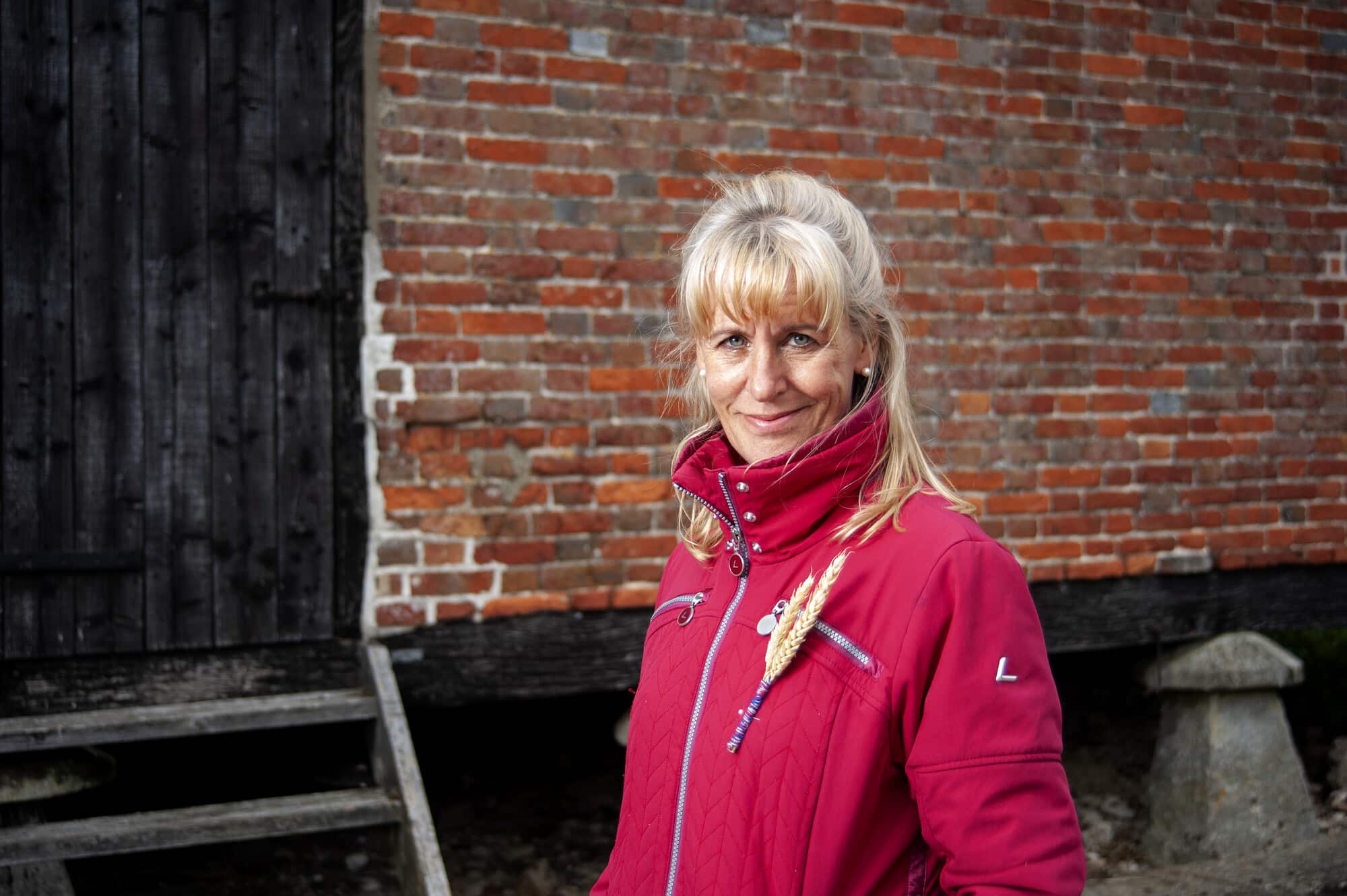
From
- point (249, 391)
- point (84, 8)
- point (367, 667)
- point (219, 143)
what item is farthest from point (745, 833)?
point (84, 8)

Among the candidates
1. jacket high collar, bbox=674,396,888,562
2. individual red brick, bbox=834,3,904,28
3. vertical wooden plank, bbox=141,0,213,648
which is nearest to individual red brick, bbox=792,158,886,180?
individual red brick, bbox=834,3,904,28

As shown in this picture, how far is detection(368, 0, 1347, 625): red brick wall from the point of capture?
135 inches

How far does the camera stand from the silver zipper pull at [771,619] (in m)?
1.38

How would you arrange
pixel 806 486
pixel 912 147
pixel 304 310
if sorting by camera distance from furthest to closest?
1. pixel 912 147
2. pixel 304 310
3. pixel 806 486

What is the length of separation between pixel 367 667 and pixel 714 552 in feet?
6.60

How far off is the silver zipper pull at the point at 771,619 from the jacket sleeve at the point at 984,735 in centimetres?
18

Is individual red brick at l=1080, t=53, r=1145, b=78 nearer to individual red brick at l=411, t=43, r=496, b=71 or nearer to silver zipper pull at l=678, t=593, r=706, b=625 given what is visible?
individual red brick at l=411, t=43, r=496, b=71

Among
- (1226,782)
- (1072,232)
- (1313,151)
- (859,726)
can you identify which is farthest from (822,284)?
(1313,151)

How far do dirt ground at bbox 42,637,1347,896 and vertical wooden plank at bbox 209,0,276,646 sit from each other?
717 millimetres

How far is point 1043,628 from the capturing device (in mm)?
4078

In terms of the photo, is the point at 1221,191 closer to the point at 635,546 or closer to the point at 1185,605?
the point at 1185,605

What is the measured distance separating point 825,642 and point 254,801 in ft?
7.75

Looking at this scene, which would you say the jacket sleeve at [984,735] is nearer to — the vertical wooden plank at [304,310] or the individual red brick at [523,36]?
the vertical wooden plank at [304,310]

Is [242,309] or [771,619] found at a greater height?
[242,309]
